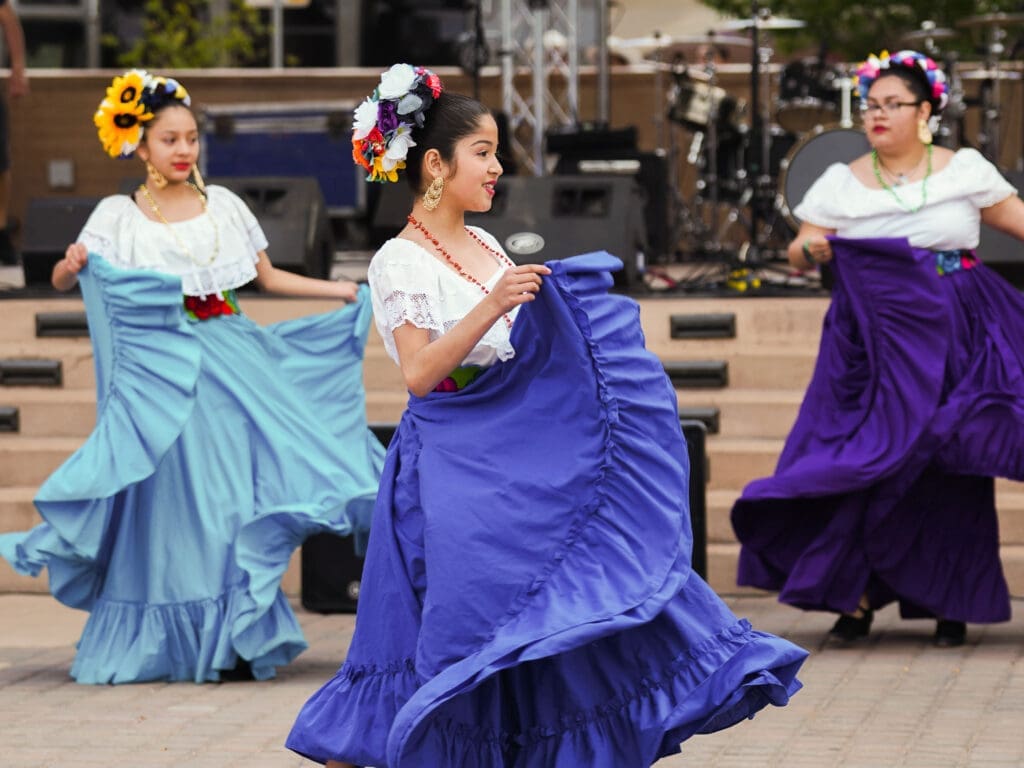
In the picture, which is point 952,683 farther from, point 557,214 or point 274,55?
point 274,55

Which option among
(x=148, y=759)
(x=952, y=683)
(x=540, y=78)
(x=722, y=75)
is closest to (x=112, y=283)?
(x=148, y=759)

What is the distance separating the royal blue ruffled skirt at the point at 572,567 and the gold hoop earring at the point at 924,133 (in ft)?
10.2

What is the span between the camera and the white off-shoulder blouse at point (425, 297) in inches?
156

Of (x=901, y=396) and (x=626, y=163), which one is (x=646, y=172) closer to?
(x=626, y=163)

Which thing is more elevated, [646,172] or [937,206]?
[937,206]

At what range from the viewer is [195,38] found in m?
17.7

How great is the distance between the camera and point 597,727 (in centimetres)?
379

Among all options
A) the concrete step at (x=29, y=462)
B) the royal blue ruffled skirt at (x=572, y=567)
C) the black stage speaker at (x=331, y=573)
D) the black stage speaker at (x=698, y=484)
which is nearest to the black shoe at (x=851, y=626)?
the black stage speaker at (x=698, y=484)

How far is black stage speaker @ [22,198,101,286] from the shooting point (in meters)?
10.5

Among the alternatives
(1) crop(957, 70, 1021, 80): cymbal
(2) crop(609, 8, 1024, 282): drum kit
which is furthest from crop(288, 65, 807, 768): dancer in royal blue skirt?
(1) crop(957, 70, 1021, 80): cymbal

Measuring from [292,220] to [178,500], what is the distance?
4161mm

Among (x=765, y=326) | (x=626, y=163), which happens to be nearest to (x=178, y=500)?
(x=765, y=326)

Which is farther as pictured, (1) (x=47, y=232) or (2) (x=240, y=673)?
(1) (x=47, y=232)

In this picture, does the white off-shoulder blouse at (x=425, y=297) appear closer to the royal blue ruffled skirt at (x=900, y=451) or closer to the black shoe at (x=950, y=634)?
the royal blue ruffled skirt at (x=900, y=451)
